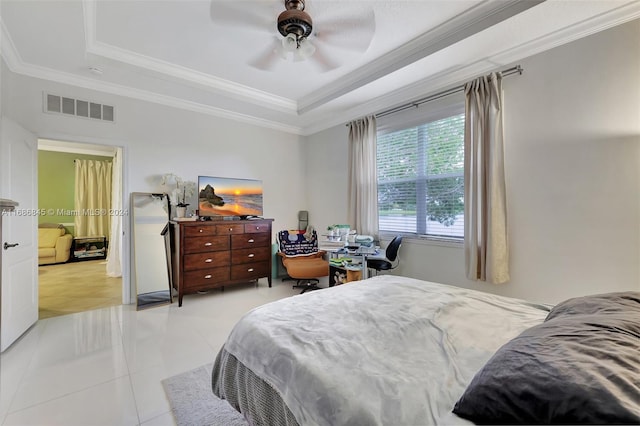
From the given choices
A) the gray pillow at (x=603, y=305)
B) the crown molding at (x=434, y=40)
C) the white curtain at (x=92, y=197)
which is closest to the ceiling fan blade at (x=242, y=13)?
the crown molding at (x=434, y=40)

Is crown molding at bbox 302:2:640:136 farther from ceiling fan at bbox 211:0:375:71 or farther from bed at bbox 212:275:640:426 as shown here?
bed at bbox 212:275:640:426

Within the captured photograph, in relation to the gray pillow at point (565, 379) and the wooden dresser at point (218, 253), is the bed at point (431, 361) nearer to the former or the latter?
the gray pillow at point (565, 379)

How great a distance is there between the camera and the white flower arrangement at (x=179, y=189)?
3.80m

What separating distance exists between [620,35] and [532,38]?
57 centimetres

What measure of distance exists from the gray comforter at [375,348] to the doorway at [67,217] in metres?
4.05

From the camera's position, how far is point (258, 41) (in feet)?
8.81

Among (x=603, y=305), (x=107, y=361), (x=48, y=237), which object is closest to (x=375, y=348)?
(x=603, y=305)

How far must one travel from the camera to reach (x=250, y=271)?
161 inches

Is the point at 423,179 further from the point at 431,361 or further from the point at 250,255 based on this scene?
the point at 431,361

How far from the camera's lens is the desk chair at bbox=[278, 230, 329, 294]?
3918mm

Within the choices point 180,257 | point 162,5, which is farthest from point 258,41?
point 180,257

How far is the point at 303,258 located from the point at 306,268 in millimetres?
316

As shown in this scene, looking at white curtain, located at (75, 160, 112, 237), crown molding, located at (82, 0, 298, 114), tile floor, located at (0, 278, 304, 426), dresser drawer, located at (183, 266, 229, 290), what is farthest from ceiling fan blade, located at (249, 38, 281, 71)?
white curtain, located at (75, 160, 112, 237)

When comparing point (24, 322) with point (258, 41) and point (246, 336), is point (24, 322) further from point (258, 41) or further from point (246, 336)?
point (258, 41)
